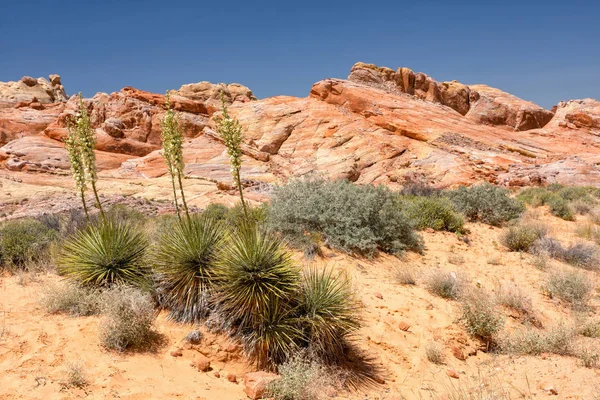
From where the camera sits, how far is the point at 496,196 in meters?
14.8

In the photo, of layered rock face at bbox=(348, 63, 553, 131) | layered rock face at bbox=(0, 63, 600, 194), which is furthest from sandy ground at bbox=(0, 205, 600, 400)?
layered rock face at bbox=(348, 63, 553, 131)

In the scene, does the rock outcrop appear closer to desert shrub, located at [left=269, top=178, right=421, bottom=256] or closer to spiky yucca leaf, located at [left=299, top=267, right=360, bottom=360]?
desert shrub, located at [left=269, top=178, right=421, bottom=256]

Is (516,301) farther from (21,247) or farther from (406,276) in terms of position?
(21,247)

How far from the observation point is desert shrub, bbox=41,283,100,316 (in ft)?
18.8

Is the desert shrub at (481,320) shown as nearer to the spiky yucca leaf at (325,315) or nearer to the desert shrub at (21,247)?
the spiky yucca leaf at (325,315)

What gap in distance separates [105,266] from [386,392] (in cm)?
447

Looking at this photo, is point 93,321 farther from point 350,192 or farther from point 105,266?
point 350,192

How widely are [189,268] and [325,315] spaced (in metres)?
2.06

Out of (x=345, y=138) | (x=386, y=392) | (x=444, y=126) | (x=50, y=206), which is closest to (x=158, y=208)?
(x=50, y=206)

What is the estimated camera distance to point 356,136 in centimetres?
3284

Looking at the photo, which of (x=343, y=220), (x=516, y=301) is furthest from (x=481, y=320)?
(x=343, y=220)

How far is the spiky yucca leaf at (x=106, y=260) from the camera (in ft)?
19.9

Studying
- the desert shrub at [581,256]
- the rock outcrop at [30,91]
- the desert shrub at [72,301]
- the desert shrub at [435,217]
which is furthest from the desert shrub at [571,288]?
the rock outcrop at [30,91]

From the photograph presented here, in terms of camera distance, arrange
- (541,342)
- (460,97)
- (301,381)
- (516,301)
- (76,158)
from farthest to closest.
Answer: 1. (460,97)
2. (516,301)
3. (541,342)
4. (76,158)
5. (301,381)
